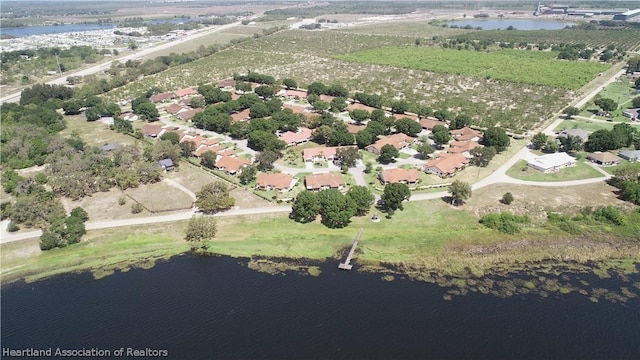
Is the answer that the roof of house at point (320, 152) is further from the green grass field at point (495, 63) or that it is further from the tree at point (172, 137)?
the green grass field at point (495, 63)

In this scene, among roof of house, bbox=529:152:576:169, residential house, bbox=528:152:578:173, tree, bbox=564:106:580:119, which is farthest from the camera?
tree, bbox=564:106:580:119

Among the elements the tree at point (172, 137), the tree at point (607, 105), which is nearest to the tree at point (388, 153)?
the tree at point (172, 137)

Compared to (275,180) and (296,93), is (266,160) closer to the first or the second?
(275,180)

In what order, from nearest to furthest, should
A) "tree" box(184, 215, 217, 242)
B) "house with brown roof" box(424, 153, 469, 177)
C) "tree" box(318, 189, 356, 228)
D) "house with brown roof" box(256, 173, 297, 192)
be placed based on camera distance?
"tree" box(184, 215, 217, 242)
"tree" box(318, 189, 356, 228)
"house with brown roof" box(256, 173, 297, 192)
"house with brown roof" box(424, 153, 469, 177)

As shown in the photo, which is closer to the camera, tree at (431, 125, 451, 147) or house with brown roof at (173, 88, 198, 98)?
tree at (431, 125, 451, 147)

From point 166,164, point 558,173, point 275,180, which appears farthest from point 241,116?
point 558,173

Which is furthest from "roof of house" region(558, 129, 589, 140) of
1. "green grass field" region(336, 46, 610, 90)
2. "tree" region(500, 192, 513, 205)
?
"green grass field" region(336, 46, 610, 90)

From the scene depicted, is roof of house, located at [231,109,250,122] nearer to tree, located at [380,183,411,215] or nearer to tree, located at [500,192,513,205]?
tree, located at [380,183,411,215]
